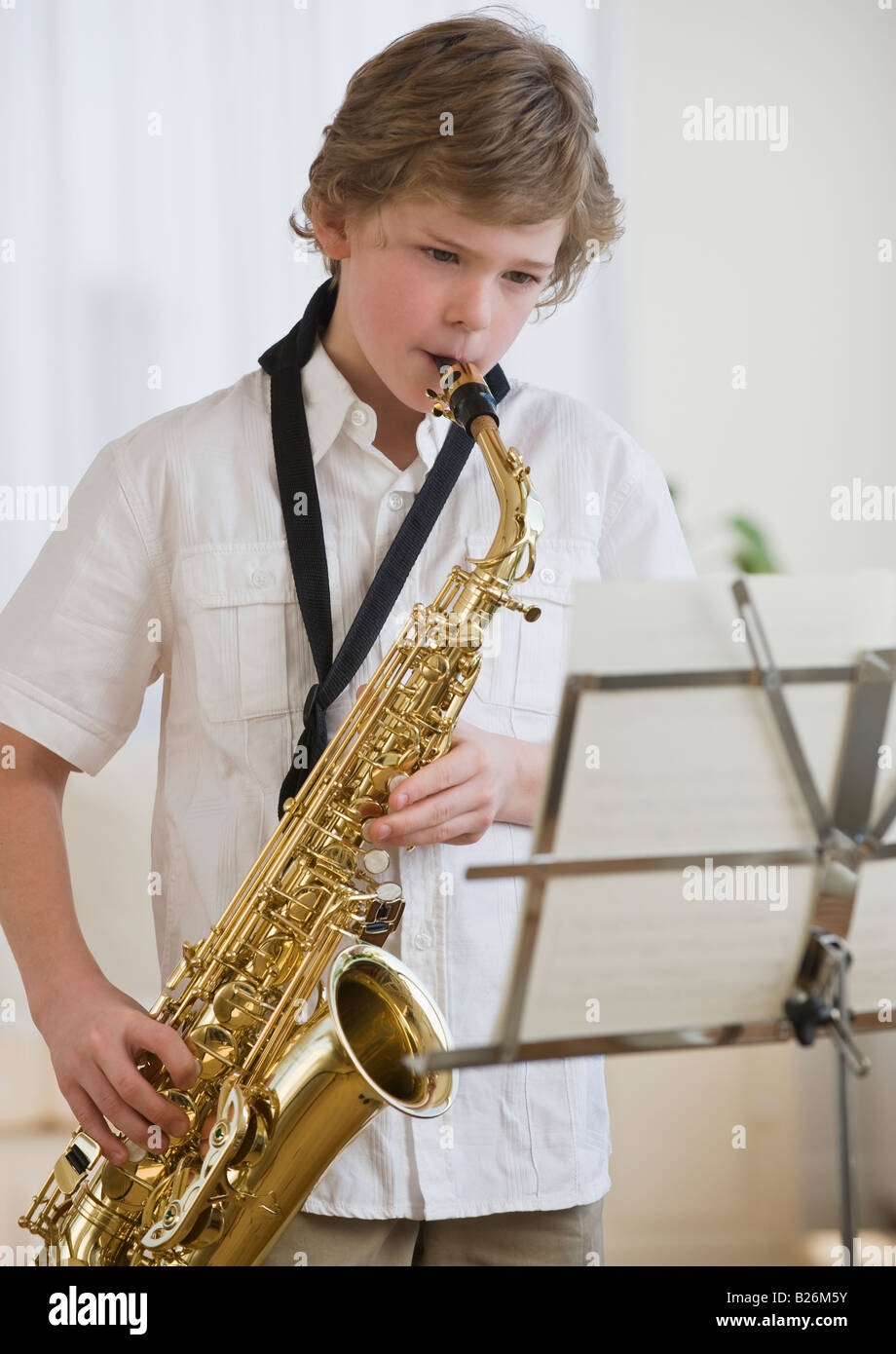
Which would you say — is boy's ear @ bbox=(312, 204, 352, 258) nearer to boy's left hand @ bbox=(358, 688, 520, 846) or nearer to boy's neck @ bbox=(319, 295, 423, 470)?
boy's neck @ bbox=(319, 295, 423, 470)

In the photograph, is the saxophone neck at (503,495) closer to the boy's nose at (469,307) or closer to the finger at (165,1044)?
the boy's nose at (469,307)

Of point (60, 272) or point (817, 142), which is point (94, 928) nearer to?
point (60, 272)

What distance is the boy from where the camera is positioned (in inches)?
49.3

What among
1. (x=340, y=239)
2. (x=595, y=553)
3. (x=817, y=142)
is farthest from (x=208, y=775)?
(x=817, y=142)

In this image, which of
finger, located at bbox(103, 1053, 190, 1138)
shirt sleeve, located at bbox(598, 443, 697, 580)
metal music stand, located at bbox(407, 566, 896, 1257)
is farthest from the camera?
shirt sleeve, located at bbox(598, 443, 697, 580)

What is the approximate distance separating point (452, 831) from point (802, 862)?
448mm

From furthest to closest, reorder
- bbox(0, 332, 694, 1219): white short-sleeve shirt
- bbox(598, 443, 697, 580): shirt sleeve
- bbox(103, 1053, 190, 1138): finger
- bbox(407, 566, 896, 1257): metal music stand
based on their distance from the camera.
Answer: bbox(598, 443, 697, 580): shirt sleeve, bbox(0, 332, 694, 1219): white short-sleeve shirt, bbox(103, 1053, 190, 1138): finger, bbox(407, 566, 896, 1257): metal music stand

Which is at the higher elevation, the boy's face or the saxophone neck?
the boy's face

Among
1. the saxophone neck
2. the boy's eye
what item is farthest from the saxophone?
the boy's eye

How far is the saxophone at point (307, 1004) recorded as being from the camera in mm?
1247

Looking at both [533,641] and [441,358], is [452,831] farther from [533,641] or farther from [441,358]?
[441,358]

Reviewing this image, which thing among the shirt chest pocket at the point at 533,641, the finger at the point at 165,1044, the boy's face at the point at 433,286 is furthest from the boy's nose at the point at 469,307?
the finger at the point at 165,1044
